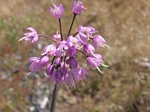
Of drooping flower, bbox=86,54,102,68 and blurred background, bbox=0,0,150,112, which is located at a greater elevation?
blurred background, bbox=0,0,150,112

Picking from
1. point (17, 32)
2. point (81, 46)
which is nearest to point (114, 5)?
point (17, 32)

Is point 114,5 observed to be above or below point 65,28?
above

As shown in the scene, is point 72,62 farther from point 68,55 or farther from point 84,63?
point 84,63

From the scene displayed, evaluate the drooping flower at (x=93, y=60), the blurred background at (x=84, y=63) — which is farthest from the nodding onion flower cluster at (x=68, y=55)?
the blurred background at (x=84, y=63)

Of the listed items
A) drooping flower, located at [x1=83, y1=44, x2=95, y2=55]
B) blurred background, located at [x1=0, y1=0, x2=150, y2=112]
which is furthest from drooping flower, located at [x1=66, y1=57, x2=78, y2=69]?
blurred background, located at [x1=0, y1=0, x2=150, y2=112]

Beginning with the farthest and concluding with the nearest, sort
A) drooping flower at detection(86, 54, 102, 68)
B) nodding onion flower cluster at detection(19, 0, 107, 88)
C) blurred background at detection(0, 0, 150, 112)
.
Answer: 1. blurred background at detection(0, 0, 150, 112)
2. drooping flower at detection(86, 54, 102, 68)
3. nodding onion flower cluster at detection(19, 0, 107, 88)

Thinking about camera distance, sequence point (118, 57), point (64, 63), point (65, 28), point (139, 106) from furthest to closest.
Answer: point (65, 28) → point (118, 57) → point (139, 106) → point (64, 63)

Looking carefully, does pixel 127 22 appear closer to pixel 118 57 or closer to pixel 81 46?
pixel 118 57

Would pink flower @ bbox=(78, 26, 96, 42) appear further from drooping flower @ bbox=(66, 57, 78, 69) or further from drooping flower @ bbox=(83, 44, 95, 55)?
drooping flower @ bbox=(66, 57, 78, 69)

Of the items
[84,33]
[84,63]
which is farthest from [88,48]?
[84,63]
